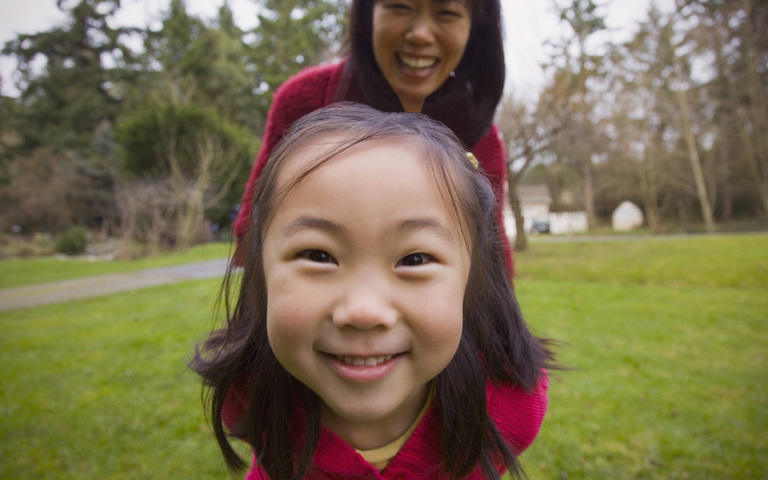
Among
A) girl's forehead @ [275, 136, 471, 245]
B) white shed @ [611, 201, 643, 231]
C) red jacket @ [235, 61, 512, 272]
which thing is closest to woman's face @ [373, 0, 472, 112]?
red jacket @ [235, 61, 512, 272]

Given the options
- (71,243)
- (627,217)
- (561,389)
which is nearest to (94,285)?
(71,243)

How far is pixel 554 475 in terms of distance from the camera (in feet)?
8.63

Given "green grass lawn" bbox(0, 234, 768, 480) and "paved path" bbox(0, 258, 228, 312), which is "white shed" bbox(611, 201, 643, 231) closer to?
"green grass lawn" bbox(0, 234, 768, 480)

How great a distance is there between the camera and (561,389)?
3.74 meters

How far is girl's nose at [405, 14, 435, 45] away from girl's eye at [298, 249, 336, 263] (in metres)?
0.68

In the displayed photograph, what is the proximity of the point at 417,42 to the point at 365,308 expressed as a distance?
76 cm

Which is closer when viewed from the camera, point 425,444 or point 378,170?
point 378,170

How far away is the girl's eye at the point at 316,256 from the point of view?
2.42 feet

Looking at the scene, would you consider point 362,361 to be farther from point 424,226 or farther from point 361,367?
point 424,226

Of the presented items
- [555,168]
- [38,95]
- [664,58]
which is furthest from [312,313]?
[38,95]

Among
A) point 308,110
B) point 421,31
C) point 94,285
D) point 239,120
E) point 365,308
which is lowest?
point 94,285

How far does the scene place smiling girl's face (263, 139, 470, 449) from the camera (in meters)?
0.71

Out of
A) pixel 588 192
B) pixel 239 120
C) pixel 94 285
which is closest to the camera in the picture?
pixel 94 285

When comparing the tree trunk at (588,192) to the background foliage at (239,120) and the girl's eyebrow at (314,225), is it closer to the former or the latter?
the background foliage at (239,120)
